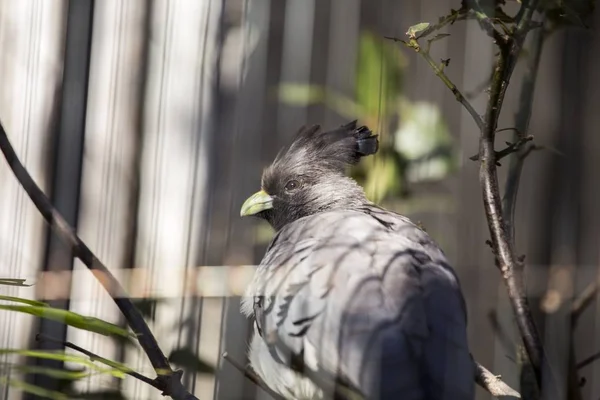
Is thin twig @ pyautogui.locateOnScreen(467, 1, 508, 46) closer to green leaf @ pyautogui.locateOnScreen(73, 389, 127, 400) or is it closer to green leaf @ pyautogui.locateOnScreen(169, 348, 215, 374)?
A: green leaf @ pyautogui.locateOnScreen(169, 348, 215, 374)

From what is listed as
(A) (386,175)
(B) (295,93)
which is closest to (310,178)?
(A) (386,175)

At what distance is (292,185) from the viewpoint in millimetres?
2039

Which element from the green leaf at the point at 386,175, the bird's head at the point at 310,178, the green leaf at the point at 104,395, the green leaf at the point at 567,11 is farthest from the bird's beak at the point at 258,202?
the green leaf at the point at 567,11

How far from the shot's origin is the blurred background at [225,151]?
1.31 m

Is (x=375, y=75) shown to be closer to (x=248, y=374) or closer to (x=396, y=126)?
(x=396, y=126)

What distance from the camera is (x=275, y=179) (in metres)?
2.03

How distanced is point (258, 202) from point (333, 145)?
233 mm

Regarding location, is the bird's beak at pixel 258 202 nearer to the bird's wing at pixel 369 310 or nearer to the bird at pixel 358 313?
the bird at pixel 358 313

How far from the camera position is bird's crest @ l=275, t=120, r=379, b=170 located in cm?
189

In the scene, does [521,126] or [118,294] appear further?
[521,126]

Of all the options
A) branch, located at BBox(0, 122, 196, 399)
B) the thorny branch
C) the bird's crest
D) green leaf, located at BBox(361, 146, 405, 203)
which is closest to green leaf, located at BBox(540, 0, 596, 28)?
the thorny branch

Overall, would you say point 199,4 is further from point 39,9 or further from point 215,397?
point 215,397

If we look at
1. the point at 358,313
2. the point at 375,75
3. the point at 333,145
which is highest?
the point at 375,75

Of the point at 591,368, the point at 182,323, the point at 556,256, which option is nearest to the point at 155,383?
the point at 182,323
